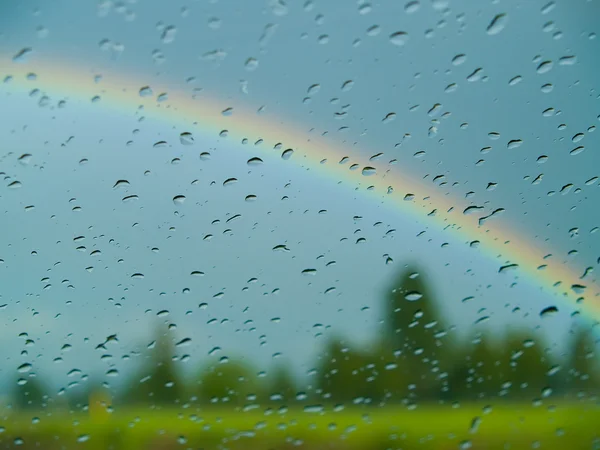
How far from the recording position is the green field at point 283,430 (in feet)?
5.85

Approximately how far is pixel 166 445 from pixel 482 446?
3.31 feet

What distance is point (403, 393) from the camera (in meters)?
1.88

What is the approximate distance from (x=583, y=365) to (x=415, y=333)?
1.99 ft

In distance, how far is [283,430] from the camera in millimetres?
1793

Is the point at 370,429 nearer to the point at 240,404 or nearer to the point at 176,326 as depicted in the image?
the point at 240,404

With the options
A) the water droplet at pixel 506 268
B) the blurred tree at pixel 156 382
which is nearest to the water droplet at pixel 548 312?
the water droplet at pixel 506 268

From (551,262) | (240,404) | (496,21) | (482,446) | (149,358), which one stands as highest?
(496,21)

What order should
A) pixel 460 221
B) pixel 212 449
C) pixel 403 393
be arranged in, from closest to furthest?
pixel 212 449 → pixel 403 393 → pixel 460 221

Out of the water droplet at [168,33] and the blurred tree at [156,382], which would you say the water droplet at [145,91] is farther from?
the blurred tree at [156,382]

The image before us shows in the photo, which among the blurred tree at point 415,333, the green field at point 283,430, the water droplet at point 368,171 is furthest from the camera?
the water droplet at point 368,171

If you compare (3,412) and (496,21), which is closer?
(3,412)

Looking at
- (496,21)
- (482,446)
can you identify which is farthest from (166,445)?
(496,21)

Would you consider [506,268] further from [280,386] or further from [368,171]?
[280,386]

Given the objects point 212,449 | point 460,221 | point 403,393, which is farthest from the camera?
point 460,221
